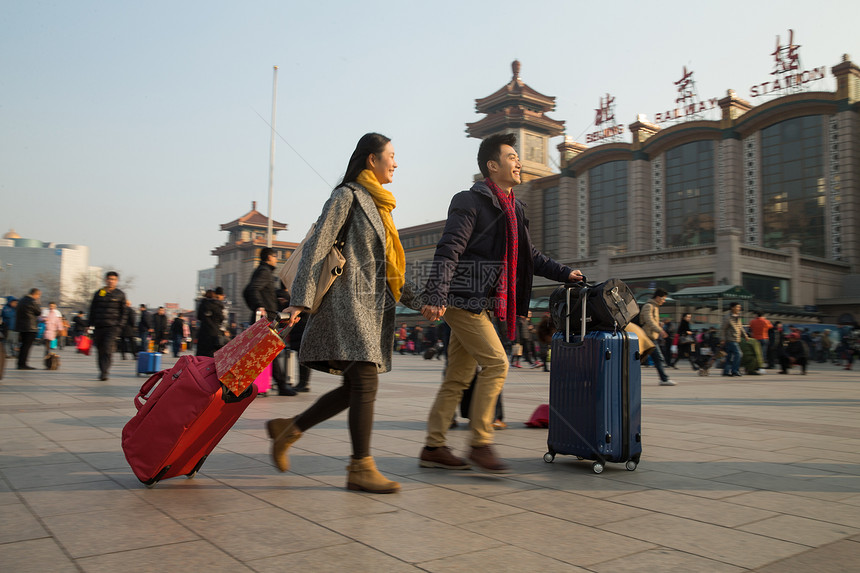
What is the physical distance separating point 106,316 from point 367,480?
26.1ft

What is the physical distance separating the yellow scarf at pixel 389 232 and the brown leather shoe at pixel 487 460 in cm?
93

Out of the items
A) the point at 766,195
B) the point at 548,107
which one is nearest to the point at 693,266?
the point at 766,195

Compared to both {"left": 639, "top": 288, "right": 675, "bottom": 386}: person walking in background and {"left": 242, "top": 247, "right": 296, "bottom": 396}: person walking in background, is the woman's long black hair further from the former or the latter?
{"left": 639, "top": 288, "right": 675, "bottom": 386}: person walking in background

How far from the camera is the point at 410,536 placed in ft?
8.18

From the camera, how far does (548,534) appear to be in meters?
2.53

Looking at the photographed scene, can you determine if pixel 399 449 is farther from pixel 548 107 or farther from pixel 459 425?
pixel 548 107

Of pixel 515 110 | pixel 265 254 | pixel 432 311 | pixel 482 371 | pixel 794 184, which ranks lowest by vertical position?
pixel 482 371

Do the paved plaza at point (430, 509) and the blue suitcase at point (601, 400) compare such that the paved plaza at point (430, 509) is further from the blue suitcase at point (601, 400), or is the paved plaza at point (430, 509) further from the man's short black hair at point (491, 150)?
the man's short black hair at point (491, 150)

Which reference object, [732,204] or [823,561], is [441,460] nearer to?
[823,561]

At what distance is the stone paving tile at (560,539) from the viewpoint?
7.54 feet

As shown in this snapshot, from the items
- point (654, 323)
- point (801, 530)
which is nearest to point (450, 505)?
point (801, 530)

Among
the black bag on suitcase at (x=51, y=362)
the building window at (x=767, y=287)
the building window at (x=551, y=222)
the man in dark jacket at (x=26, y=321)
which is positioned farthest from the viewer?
the building window at (x=551, y=222)

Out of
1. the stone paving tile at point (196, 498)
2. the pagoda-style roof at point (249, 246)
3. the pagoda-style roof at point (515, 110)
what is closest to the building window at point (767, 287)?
the stone paving tile at point (196, 498)

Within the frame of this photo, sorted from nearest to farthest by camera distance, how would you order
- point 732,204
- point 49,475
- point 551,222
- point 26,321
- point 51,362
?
point 49,475, point 26,321, point 51,362, point 732,204, point 551,222
